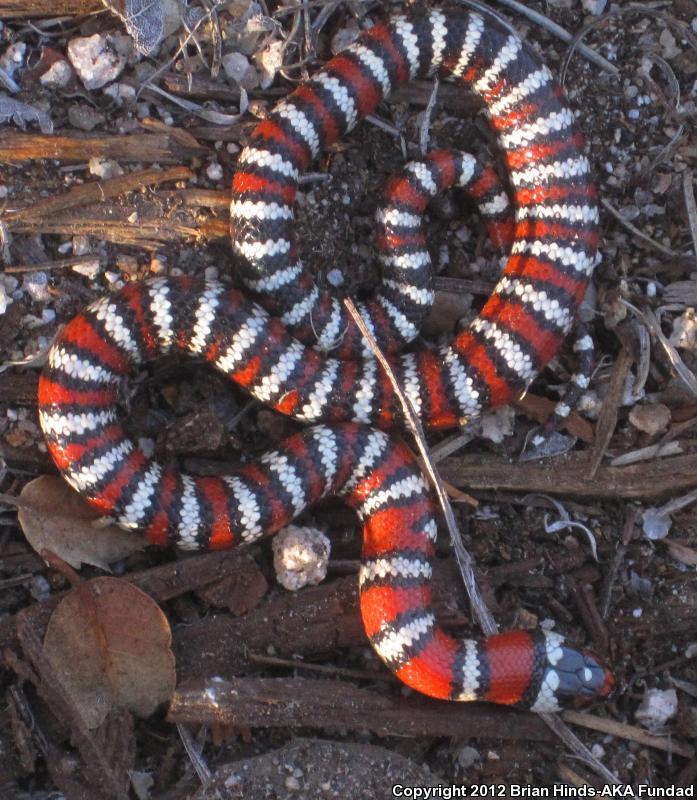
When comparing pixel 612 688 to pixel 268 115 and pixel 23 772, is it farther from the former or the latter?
pixel 268 115

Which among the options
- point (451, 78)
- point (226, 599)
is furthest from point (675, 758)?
point (451, 78)

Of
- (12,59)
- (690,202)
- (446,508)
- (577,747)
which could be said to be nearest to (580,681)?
(577,747)

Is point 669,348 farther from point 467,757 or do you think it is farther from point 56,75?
point 56,75

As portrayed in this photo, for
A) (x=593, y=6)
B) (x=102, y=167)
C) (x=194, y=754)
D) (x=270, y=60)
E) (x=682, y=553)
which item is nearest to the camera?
(x=194, y=754)

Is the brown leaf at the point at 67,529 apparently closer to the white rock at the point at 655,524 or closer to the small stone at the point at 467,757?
the small stone at the point at 467,757

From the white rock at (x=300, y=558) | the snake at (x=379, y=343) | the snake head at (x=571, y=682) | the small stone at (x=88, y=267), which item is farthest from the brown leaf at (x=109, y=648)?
the snake head at (x=571, y=682)
